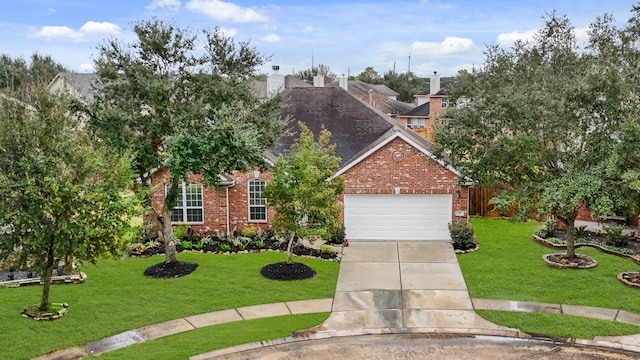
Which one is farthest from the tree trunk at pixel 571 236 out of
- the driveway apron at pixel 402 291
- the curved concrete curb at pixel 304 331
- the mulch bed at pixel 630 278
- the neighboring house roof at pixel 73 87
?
the neighboring house roof at pixel 73 87

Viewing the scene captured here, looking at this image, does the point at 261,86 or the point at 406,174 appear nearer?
the point at 406,174

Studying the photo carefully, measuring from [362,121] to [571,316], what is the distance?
13.2 metres

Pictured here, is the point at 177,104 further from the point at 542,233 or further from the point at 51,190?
the point at 542,233

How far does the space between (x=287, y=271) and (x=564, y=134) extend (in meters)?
9.21

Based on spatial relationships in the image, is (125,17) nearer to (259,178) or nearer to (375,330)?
(259,178)

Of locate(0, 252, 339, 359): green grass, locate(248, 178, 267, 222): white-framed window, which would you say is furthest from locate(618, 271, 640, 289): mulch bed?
locate(248, 178, 267, 222): white-framed window

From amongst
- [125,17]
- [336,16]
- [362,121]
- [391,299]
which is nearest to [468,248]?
[391,299]

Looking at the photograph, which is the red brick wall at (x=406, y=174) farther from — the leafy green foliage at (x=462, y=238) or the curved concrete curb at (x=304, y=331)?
the curved concrete curb at (x=304, y=331)

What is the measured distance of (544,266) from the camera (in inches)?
659

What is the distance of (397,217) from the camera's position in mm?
20484

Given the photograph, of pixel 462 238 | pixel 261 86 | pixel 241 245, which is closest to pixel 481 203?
pixel 462 238

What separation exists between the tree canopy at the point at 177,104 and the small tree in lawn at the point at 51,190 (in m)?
2.56

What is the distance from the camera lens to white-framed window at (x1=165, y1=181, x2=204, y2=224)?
2106cm

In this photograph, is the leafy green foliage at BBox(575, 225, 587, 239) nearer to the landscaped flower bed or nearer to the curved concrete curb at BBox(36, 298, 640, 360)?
the curved concrete curb at BBox(36, 298, 640, 360)
